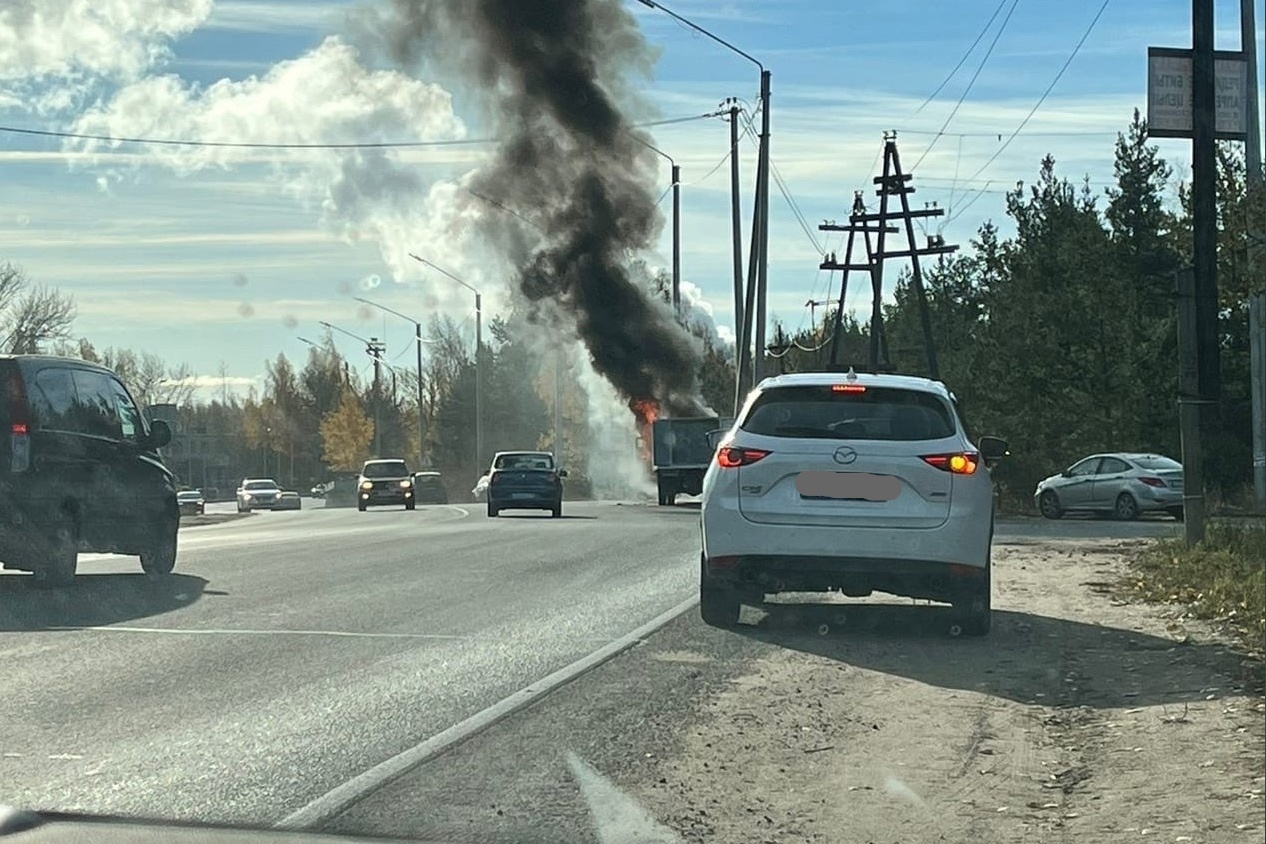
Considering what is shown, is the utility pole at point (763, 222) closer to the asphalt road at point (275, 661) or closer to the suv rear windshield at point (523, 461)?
the suv rear windshield at point (523, 461)

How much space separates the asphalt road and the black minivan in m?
0.41

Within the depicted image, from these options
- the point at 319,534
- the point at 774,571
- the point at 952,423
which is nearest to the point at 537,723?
the point at 774,571

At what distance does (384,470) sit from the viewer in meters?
52.4

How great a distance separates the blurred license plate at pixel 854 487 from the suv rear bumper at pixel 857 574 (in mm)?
383

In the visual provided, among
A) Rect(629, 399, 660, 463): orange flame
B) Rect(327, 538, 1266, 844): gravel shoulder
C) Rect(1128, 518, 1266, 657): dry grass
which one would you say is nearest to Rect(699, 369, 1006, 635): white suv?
Rect(327, 538, 1266, 844): gravel shoulder

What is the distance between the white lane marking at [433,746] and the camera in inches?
236

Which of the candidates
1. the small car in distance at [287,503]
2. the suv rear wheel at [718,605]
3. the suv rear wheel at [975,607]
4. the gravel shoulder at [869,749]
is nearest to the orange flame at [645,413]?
the small car in distance at [287,503]

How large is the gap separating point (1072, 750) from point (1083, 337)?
121ft

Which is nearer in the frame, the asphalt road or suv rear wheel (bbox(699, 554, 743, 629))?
the asphalt road

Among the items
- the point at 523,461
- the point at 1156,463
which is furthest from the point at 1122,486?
the point at 523,461

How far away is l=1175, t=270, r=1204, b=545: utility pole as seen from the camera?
16078 mm

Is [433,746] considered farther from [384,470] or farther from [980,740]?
[384,470]

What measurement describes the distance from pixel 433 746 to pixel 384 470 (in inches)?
1800

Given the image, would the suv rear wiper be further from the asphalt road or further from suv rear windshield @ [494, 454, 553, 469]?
suv rear windshield @ [494, 454, 553, 469]
